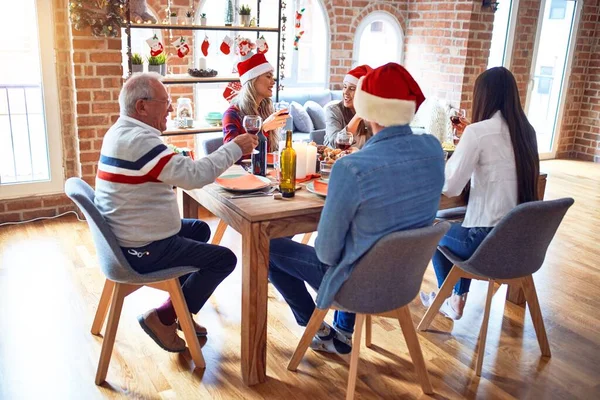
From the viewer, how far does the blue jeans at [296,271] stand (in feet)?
7.39

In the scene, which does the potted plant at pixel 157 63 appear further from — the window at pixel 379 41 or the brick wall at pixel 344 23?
the window at pixel 379 41

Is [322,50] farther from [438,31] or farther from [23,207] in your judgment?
[23,207]

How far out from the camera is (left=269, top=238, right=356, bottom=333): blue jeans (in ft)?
7.39

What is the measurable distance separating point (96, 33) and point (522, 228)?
3010 mm

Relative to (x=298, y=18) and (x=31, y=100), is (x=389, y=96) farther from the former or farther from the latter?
(x=298, y=18)

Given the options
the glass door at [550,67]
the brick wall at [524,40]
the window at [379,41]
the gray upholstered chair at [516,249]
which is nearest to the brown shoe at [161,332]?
the gray upholstered chair at [516,249]

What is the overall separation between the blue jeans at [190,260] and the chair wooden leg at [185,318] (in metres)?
0.09

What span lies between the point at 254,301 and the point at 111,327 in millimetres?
598

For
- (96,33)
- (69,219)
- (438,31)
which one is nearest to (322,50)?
(438,31)

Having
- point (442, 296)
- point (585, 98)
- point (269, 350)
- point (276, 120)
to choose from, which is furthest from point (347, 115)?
point (585, 98)

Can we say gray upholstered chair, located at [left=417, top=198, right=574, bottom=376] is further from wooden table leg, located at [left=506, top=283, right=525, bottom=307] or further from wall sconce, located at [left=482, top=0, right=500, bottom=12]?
wall sconce, located at [left=482, top=0, right=500, bottom=12]

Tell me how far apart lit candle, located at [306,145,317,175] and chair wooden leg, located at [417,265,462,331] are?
79cm

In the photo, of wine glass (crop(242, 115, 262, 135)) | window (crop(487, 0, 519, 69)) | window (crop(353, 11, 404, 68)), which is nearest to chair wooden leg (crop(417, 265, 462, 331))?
wine glass (crop(242, 115, 262, 135))

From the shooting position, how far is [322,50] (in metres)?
6.18
